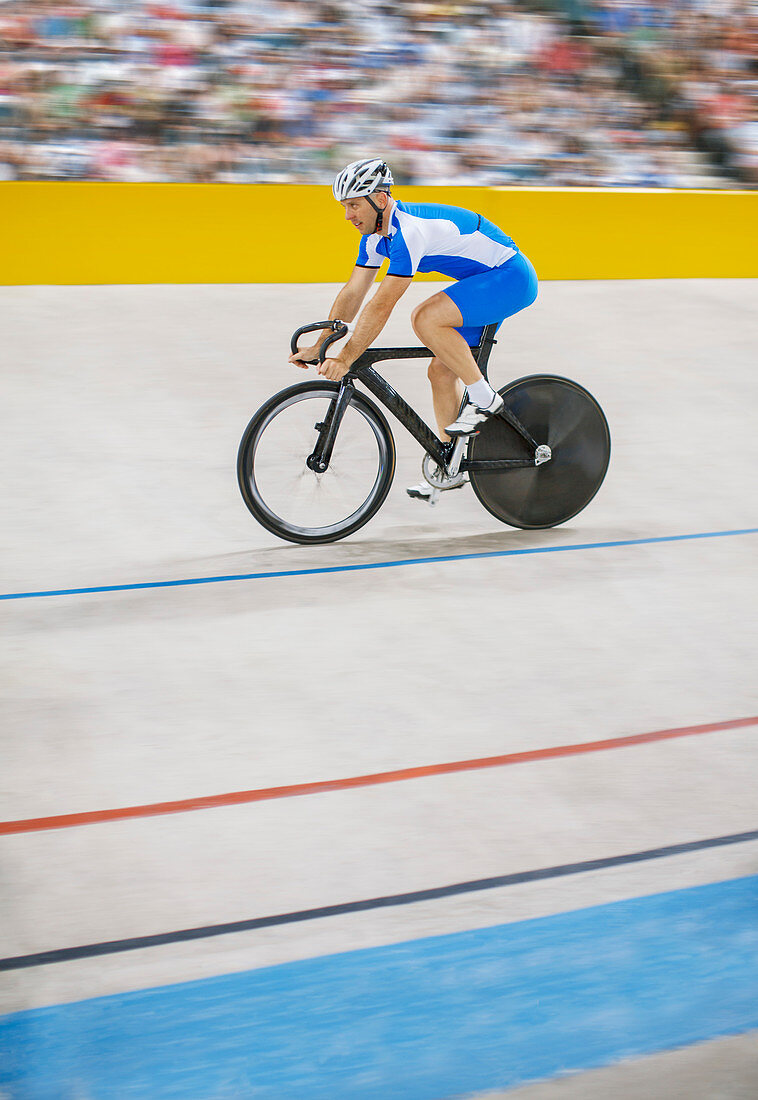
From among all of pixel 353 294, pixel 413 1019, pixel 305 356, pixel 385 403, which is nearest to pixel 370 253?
pixel 353 294

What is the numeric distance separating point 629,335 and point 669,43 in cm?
417

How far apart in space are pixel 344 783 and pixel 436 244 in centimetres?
203

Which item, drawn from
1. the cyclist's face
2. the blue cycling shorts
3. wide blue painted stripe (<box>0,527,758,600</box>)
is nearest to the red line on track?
wide blue painted stripe (<box>0,527,758,600</box>)

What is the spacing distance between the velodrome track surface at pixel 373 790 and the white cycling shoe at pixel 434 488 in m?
0.18

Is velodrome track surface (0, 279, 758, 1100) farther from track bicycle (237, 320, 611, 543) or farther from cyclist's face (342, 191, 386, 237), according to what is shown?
cyclist's face (342, 191, 386, 237)

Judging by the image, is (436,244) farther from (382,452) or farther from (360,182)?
(382,452)

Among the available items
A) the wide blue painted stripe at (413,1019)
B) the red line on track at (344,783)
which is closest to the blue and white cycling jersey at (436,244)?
the red line on track at (344,783)

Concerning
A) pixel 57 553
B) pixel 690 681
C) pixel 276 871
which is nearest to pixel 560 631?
pixel 690 681

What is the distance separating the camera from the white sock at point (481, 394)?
4219 millimetres

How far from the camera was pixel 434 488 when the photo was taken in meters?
4.46

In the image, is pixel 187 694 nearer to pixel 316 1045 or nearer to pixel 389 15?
pixel 316 1045

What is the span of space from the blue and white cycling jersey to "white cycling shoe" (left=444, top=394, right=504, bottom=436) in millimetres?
468

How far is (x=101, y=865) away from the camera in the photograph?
2.51 meters

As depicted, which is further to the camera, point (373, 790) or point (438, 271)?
point (438, 271)
